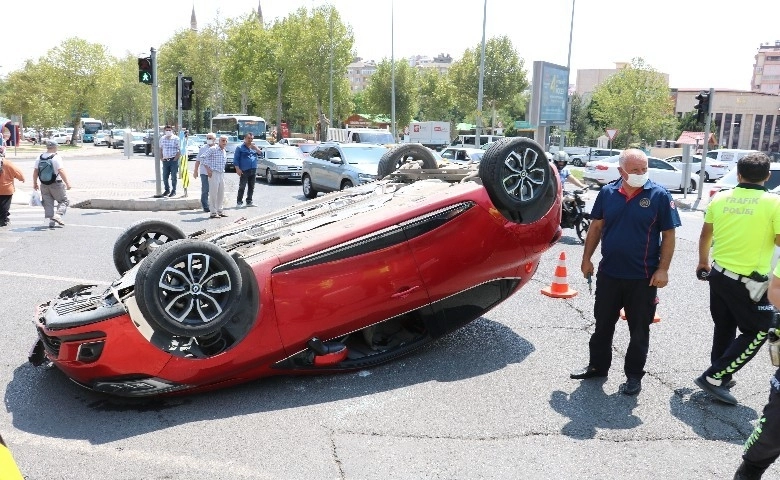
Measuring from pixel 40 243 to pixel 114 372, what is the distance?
751cm

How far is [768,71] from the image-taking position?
133 m

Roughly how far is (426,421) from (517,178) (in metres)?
2.00

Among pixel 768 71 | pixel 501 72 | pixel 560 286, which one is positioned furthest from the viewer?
pixel 768 71

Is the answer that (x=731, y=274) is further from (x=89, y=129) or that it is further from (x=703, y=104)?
(x=89, y=129)

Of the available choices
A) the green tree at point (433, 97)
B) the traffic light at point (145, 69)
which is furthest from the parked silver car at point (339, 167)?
the green tree at point (433, 97)

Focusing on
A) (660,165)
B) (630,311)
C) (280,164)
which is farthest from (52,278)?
(660,165)

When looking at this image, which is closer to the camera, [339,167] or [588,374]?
[588,374]

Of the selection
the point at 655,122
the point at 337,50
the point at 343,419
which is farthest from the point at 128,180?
the point at 655,122

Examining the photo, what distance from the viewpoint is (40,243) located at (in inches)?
415

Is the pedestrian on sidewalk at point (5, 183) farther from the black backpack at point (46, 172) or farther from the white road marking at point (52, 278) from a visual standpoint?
the white road marking at point (52, 278)

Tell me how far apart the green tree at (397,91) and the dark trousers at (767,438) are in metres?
67.5

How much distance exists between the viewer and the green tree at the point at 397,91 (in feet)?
228

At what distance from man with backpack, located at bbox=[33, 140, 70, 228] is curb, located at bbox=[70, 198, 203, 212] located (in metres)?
3.09

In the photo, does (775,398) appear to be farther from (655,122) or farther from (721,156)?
(655,122)
